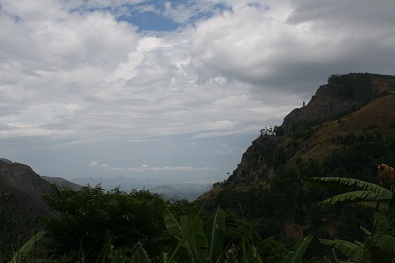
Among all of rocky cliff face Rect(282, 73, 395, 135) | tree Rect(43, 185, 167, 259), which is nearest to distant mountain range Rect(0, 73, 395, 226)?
rocky cliff face Rect(282, 73, 395, 135)

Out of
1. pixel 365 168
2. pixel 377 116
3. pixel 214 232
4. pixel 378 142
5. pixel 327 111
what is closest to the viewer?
pixel 214 232

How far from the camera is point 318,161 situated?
85.0m

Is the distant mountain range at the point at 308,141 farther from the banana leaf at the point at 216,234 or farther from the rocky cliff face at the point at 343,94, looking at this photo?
the banana leaf at the point at 216,234

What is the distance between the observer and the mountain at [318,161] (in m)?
64.7

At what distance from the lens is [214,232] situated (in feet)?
8.55

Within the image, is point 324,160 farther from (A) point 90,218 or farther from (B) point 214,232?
(B) point 214,232

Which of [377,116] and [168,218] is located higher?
[377,116]

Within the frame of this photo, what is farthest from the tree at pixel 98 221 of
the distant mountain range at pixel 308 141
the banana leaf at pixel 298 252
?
the distant mountain range at pixel 308 141

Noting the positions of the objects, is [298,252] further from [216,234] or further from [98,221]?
[98,221]

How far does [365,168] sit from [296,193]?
494 inches

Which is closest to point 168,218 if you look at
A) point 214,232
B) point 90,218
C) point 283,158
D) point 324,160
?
point 214,232

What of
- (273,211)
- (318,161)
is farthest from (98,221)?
(318,161)

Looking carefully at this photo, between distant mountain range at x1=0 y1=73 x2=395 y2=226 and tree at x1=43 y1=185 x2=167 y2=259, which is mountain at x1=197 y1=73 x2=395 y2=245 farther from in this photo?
tree at x1=43 y1=185 x2=167 y2=259

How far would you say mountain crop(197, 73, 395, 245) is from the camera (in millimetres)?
64688
